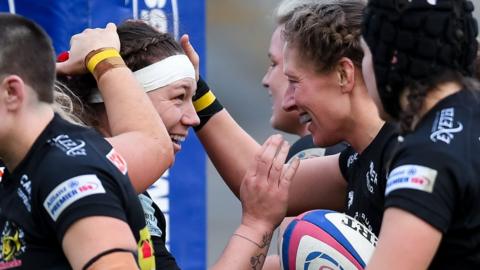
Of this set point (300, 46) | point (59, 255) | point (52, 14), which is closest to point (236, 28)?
point (52, 14)

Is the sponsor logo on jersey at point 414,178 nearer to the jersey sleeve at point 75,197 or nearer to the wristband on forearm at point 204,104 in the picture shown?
the jersey sleeve at point 75,197

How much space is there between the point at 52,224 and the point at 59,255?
11cm

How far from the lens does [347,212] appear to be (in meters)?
3.77

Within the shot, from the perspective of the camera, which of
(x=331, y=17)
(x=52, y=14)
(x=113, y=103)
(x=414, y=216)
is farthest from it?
(x=52, y=14)

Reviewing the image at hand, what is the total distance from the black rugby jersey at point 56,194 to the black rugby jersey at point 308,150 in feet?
7.35

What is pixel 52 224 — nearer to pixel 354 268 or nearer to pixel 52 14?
pixel 354 268

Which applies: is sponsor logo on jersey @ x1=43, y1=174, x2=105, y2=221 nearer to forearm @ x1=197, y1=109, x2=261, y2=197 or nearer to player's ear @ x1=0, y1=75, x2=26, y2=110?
player's ear @ x1=0, y1=75, x2=26, y2=110

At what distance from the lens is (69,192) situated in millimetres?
2537

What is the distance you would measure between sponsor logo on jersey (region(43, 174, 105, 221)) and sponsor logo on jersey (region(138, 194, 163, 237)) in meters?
0.95

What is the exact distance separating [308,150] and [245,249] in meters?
1.37

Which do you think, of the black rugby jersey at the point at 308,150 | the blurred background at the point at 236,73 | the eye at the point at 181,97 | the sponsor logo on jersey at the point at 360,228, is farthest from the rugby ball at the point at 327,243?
the blurred background at the point at 236,73

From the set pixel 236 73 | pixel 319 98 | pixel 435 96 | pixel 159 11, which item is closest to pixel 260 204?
pixel 319 98

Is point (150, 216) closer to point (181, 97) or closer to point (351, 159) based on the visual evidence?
point (181, 97)

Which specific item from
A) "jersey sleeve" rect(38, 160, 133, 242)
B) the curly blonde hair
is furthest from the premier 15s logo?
"jersey sleeve" rect(38, 160, 133, 242)
